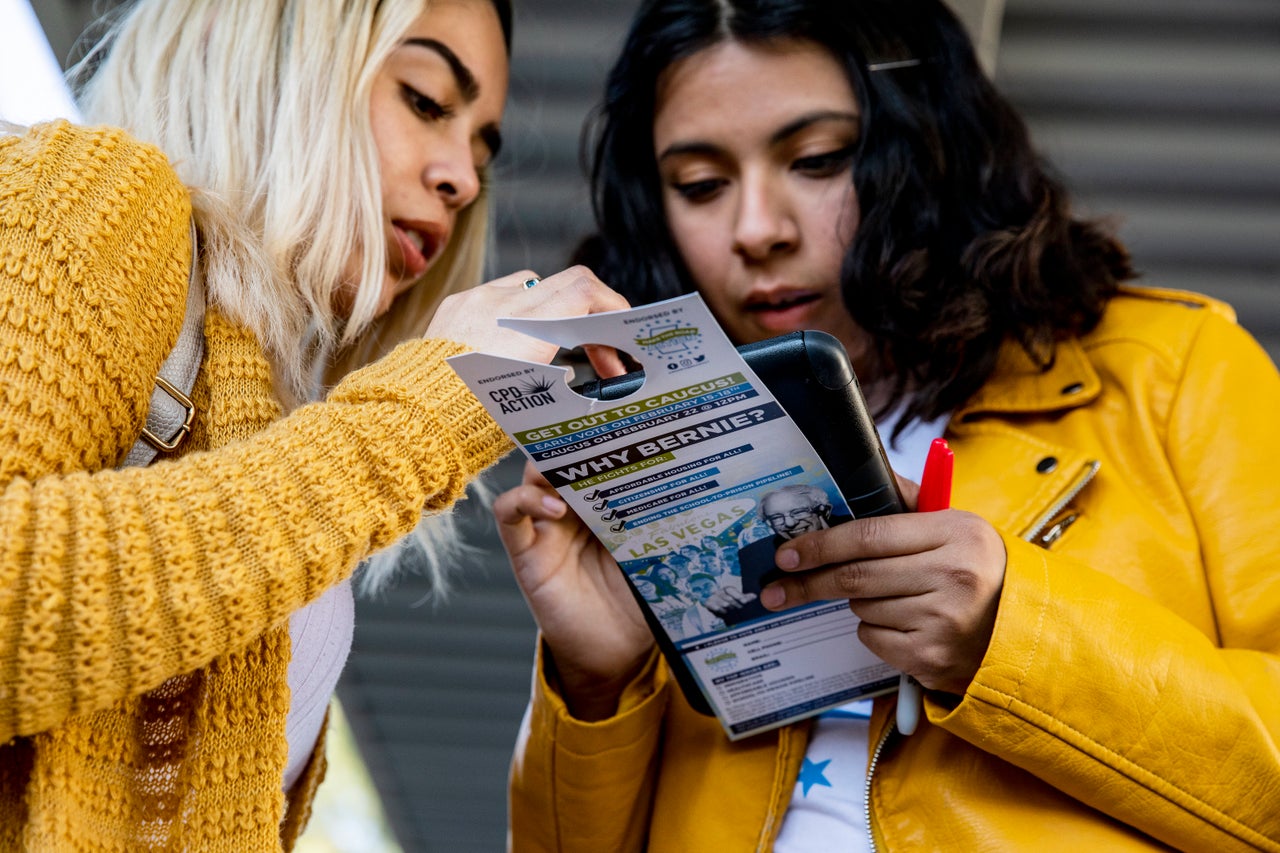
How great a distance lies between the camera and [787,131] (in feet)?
6.73

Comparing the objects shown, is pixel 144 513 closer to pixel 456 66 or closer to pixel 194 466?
pixel 194 466

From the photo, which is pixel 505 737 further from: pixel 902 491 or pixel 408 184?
pixel 902 491

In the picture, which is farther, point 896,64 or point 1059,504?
point 896,64

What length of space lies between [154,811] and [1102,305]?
5.32 ft

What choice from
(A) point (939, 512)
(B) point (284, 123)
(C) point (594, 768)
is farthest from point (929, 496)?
(B) point (284, 123)

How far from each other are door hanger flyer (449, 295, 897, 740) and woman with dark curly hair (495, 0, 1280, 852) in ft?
0.21

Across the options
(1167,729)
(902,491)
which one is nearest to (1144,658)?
(1167,729)

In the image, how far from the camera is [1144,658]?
1.37m

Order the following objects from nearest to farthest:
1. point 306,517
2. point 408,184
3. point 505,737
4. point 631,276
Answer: point 306,517, point 408,184, point 631,276, point 505,737

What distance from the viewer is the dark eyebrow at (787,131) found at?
2053 millimetres

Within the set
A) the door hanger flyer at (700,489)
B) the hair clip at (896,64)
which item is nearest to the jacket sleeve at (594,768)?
the door hanger flyer at (700,489)

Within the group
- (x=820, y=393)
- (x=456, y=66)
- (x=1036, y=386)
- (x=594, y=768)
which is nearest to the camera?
(x=820, y=393)

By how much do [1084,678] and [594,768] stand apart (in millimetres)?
727

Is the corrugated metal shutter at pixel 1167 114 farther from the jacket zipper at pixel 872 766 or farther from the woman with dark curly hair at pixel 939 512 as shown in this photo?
the jacket zipper at pixel 872 766
